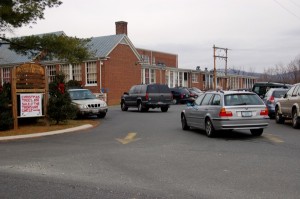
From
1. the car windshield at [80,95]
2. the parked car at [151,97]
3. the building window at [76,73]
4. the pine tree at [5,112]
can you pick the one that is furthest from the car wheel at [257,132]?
the building window at [76,73]

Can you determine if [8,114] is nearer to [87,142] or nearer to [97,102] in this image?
[87,142]

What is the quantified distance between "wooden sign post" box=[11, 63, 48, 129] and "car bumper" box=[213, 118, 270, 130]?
8082 millimetres

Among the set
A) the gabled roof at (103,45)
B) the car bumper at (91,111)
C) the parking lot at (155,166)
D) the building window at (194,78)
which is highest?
the gabled roof at (103,45)

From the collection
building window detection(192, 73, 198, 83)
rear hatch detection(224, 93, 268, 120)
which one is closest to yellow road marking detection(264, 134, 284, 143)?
rear hatch detection(224, 93, 268, 120)

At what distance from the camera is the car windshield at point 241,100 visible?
13.8 m

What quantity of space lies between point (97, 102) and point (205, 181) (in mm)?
16492

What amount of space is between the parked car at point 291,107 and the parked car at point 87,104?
947cm

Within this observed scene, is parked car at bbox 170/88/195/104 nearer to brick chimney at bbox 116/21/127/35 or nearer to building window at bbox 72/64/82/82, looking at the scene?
building window at bbox 72/64/82/82

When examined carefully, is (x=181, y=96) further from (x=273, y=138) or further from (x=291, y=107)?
(x=273, y=138)

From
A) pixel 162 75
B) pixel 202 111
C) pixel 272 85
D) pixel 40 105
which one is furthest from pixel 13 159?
pixel 162 75

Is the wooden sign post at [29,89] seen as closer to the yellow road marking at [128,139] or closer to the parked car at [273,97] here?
the yellow road marking at [128,139]

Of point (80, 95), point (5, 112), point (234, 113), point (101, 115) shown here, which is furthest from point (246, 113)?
point (80, 95)

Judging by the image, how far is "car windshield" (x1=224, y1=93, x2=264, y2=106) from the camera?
13848 millimetres

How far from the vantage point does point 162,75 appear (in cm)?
5475
